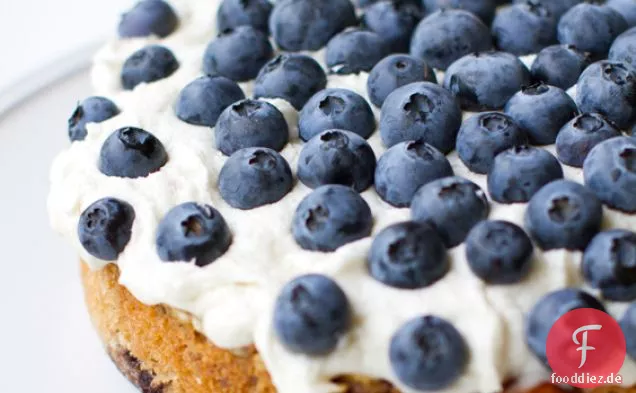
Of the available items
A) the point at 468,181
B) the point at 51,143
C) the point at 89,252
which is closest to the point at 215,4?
the point at 51,143

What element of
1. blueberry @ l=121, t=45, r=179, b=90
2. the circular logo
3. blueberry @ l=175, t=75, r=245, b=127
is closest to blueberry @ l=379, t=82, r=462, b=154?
blueberry @ l=175, t=75, r=245, b=127

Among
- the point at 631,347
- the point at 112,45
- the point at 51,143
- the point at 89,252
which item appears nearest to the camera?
the point at 631,347

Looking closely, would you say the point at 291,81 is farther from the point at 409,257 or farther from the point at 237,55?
the point at 409,257

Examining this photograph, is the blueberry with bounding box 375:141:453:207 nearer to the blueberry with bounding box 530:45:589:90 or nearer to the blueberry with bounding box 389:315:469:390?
the blueberry with bounding box 389:315:469:390

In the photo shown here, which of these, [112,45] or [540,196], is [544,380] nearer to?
[540,196]

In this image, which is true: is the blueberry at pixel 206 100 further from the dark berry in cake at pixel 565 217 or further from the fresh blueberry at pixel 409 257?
the dark berry in cake at pixel 565 217
